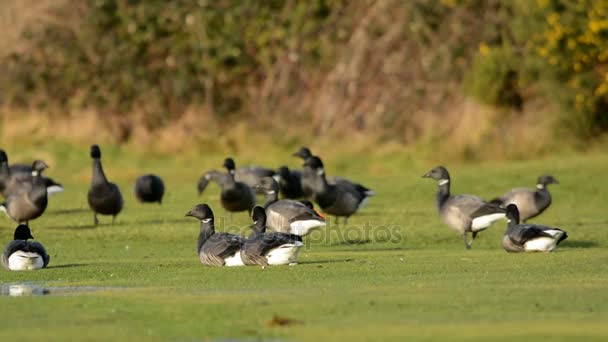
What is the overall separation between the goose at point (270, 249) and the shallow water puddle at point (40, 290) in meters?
2.40

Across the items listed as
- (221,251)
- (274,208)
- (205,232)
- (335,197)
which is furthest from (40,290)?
(335,197)

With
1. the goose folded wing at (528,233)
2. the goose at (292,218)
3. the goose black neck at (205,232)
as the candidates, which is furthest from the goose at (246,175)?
the goose folded wing at (528,233)

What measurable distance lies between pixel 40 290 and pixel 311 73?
2698 centimetres

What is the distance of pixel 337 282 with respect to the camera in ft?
45.6

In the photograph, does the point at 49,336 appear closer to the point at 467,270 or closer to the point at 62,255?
the point at 467,270

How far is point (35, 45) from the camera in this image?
1715 inches

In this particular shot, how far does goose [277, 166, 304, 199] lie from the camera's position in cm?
2598

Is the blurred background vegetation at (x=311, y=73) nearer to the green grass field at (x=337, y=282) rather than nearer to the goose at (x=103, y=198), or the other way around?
the green grass field at (x=337, y=282)

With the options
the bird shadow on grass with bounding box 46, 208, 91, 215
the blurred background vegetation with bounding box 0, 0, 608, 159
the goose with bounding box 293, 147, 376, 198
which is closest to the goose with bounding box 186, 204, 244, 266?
the goose with bounding box 293, 147, 376, 198

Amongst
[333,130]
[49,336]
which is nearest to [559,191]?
[333,130]

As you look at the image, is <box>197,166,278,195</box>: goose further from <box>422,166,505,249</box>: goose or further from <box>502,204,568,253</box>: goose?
<box>502,204,568,253</box>: goose

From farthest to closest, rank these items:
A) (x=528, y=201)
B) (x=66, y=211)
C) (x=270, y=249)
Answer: (x=66, y=211) < (x=528, y=201) < (x=270, y=249)

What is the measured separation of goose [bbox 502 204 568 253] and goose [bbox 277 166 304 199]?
345 inches

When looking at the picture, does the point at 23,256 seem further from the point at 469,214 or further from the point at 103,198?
the point at 103,198
